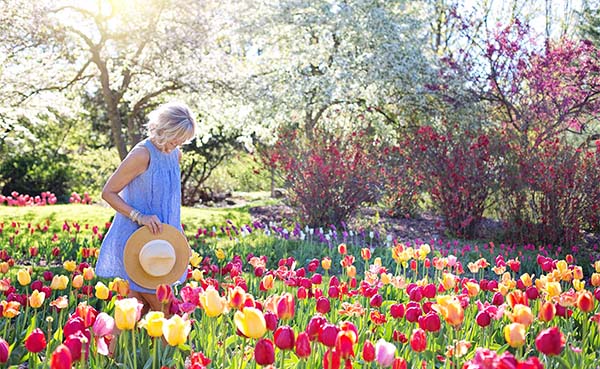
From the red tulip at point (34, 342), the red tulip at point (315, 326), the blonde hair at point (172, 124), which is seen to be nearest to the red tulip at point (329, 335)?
the red tulip at point (315, 326)

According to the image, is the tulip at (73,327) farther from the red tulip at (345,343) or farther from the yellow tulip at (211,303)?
the red tulip at (345,343)

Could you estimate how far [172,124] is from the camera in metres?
2.76

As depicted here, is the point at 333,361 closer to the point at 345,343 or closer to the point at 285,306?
the point at 345,343

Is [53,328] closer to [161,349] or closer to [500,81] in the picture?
[161,349]

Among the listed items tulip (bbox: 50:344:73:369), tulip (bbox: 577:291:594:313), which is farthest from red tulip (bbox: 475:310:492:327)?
tulip (bbox: 50:344:73:369)

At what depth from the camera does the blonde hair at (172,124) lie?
9.06 feet

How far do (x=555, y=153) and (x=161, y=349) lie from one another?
6.01m

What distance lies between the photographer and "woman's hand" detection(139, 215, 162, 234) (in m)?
2.70

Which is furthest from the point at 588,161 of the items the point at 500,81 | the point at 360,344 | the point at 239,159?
the point at 239,159

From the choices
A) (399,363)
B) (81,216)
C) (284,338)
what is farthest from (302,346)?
(81,216)

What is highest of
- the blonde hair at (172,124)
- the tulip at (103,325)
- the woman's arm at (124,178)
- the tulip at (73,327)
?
the blonde hair at (172,124)

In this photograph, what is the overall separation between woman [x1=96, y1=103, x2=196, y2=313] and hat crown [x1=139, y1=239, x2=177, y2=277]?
0.27ft

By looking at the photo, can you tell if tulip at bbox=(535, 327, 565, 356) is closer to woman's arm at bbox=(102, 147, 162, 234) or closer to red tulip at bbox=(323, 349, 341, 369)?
red tulip at bbox=(323, 349, 341, 369)

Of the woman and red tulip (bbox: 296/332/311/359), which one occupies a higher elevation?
Result: the woman
